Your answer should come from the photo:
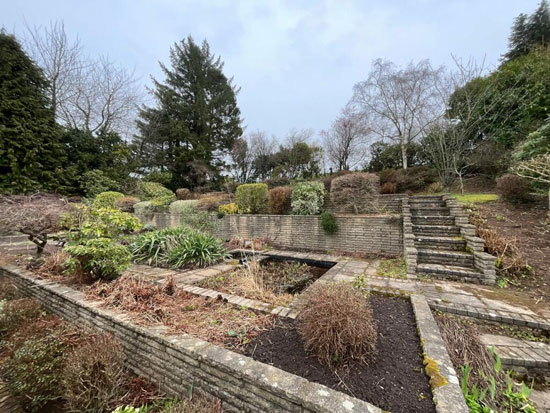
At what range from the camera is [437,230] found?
480cm

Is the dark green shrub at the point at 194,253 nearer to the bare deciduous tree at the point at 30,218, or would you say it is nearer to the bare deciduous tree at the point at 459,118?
the bare deciduous tree at the point at 30,218

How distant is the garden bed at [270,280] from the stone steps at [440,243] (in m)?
2.04

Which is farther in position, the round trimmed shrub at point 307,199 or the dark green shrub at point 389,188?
the dark green shrub at point 389,188

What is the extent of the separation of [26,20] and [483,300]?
65.9ft

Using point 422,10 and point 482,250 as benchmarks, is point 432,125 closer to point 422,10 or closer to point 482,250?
point 422,10

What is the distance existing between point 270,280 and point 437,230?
4.05 metres

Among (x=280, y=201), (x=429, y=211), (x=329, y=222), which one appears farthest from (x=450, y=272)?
(x=280, y=201)

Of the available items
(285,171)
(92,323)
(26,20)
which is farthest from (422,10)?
(26,20)

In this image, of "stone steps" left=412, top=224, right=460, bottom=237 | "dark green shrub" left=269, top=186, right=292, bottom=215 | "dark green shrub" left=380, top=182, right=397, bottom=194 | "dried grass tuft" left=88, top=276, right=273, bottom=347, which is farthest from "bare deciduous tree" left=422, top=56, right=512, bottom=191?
"dried grass tuft" left=88, top=276, right=273, bottom=347

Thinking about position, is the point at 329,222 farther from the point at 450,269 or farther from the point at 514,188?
the point at 514,188

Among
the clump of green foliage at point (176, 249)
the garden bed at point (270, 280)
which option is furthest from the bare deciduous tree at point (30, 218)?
the garden bed at point (270, 280)

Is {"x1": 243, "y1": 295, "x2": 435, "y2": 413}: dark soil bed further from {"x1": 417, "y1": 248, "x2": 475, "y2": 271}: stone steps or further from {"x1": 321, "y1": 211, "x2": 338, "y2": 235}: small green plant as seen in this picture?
{"x1": 321, "y1": 211, "x2": 338, "y2": 235}: small green plant

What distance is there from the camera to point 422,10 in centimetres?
779

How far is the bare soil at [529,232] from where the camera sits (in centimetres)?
323
